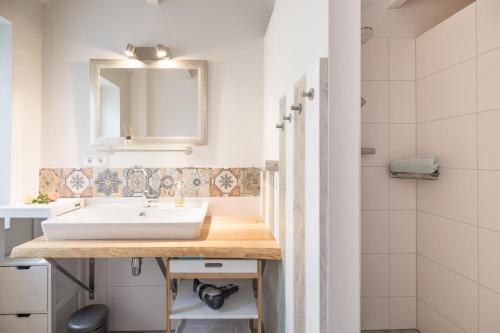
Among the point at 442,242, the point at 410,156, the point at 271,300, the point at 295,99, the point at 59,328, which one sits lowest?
the point at 59,328

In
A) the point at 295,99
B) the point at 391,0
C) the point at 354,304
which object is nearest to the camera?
the point at 354,304

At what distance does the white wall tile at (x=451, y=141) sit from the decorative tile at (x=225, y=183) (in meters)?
1.21

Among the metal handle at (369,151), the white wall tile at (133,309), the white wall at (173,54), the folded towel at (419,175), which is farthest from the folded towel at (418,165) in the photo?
the white wall tile at (133,309)

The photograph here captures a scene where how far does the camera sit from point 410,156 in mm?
1755

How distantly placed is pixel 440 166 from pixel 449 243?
41 cm

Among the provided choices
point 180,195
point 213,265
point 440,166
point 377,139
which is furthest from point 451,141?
point 180,195

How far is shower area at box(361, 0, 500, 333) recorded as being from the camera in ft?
4.36

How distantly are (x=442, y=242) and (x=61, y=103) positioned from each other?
2.62 m

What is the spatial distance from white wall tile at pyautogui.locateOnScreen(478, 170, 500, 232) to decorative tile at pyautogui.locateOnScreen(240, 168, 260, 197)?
1305mm

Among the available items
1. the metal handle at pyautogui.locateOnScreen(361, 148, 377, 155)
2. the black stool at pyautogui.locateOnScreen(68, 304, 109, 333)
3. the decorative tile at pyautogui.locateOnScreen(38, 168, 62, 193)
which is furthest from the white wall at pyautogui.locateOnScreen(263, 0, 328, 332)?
the decorative tile at pyautogui.locateOnScreen(38, 168, 62, 193)

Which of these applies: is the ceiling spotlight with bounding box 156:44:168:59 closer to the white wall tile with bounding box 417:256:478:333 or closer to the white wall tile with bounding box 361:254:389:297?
the white wall tile with bounding box 361:254:389:297

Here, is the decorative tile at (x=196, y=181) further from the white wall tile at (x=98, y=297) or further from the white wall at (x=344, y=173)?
the white wall at (x=344, y=173)

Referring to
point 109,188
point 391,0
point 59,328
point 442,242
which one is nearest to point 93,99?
point 109,188

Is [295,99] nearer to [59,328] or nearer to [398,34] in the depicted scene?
[398,34]
